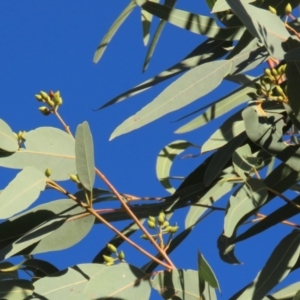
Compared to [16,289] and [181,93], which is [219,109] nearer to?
[181,93]

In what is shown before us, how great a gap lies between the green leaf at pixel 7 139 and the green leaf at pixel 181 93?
0.17 metres

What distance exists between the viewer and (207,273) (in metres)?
1.21

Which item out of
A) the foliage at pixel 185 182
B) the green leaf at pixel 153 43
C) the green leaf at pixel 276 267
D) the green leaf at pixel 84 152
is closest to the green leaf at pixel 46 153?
the foliage at pixel 185 182

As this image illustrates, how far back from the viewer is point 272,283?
1314 millimetres

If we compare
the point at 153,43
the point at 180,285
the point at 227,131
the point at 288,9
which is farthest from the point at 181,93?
the point at 153,43

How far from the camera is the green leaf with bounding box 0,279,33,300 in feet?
4.62

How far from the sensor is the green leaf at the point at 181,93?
1.38 m

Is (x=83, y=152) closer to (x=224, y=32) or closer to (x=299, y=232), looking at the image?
(x=299, y=232)

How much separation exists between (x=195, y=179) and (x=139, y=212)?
12 cm

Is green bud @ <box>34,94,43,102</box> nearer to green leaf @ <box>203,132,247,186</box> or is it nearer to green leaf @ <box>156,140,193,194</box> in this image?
green leaf @ <box>203,132,247,186</box>

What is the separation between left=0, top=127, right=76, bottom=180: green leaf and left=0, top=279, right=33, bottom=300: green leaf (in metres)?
0.19

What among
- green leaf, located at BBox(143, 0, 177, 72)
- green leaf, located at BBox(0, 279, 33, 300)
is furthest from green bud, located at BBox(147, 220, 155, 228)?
green leaf, located at BBox(143, 0, 177, 72)

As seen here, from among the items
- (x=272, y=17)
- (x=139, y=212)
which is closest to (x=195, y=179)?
(x=139, y=212)

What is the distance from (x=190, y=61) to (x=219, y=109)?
0.39 feet
